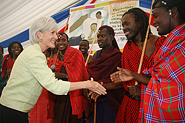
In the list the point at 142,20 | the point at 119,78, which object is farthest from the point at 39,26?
the point at 142,20

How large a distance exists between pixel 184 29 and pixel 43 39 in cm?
141

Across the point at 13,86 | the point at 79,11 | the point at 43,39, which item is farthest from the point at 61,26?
the point at 13,86

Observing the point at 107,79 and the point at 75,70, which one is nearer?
the point at 107,79

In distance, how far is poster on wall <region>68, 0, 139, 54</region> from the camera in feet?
13.4

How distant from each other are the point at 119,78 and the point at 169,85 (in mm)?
565

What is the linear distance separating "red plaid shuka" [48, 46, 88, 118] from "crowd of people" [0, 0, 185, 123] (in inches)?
1.4

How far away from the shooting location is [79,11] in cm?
480

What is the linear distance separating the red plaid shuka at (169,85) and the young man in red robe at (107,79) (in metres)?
0.84

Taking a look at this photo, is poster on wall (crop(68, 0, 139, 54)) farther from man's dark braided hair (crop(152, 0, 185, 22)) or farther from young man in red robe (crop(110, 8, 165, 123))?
man's dark braided hair (crop(152, 0, 185, 22))

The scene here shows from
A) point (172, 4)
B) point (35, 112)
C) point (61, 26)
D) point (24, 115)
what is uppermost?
point (61, 26)

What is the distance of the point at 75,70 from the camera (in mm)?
2955

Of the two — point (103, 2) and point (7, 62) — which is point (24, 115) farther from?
point (103, 2)

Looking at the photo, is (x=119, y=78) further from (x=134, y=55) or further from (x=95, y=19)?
(x=95, y=19)

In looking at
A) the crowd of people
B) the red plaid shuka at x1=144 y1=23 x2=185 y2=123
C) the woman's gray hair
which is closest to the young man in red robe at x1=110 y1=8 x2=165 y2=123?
the crowd of people
